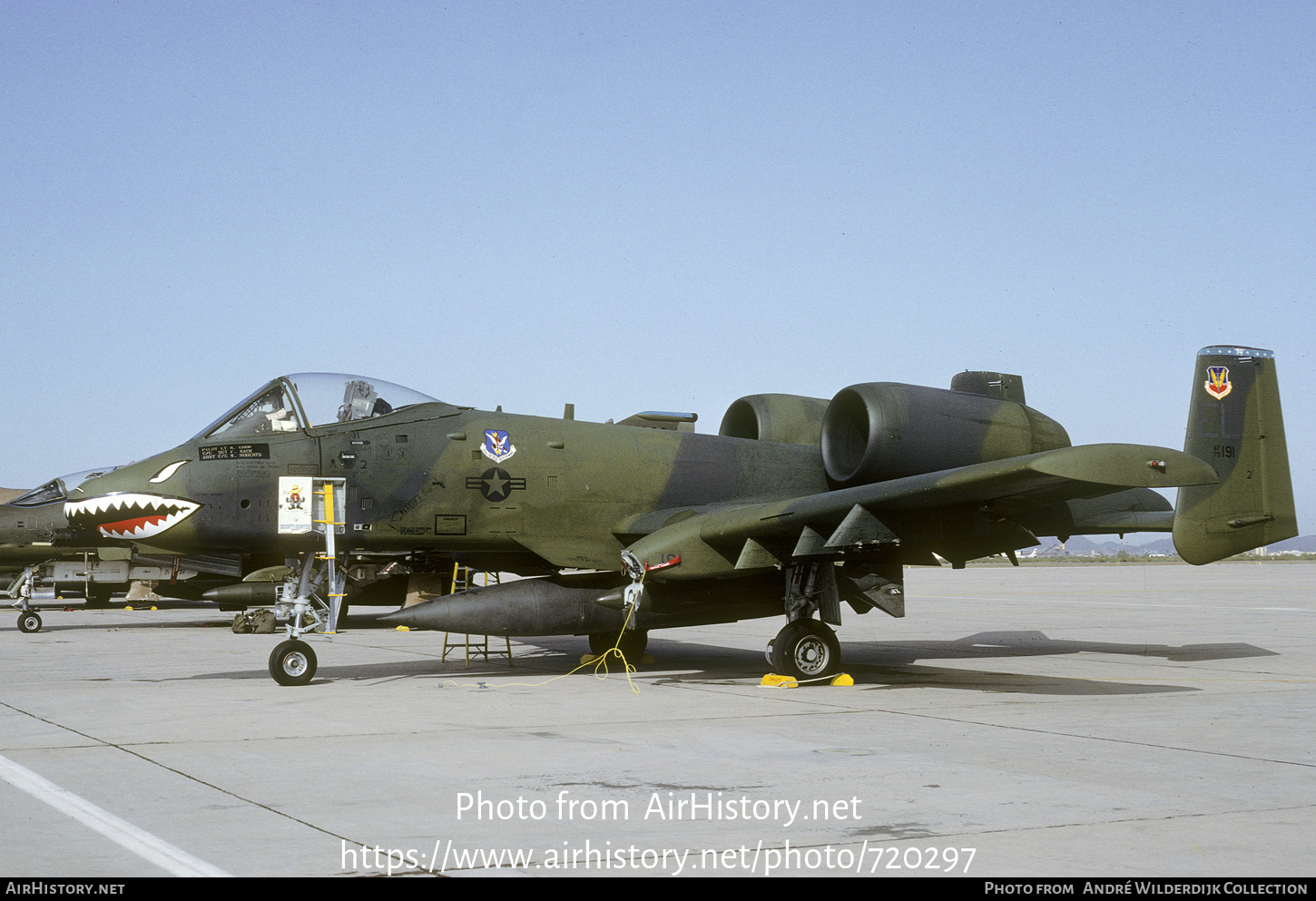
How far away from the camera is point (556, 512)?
11719 mm

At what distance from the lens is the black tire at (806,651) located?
36.6 feet

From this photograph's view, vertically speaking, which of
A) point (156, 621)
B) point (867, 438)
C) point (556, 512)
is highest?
point (867, 438)

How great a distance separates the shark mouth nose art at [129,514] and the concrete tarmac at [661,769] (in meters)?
1.49

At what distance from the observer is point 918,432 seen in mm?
11891

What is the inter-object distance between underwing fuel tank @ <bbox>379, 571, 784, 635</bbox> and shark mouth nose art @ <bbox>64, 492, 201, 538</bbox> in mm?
2245

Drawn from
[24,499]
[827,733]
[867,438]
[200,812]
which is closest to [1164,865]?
[827,733]

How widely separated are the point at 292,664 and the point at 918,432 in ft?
21.8

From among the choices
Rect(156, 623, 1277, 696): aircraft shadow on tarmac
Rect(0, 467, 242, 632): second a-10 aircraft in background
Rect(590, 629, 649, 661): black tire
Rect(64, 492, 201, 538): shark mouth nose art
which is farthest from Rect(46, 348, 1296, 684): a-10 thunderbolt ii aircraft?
Rect(0, 467, 242, 632): second a-10 aircraft in background

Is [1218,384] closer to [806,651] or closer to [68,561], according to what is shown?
[806,651]

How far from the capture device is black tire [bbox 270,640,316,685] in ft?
35.0

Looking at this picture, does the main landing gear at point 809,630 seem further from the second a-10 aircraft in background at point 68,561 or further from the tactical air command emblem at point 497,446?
the second a-10 aircraft in background at point 68,561

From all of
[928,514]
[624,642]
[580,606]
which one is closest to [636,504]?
[580,606]

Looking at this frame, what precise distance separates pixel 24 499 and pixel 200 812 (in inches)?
727

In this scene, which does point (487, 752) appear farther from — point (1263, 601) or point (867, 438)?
point (1263, 601)
